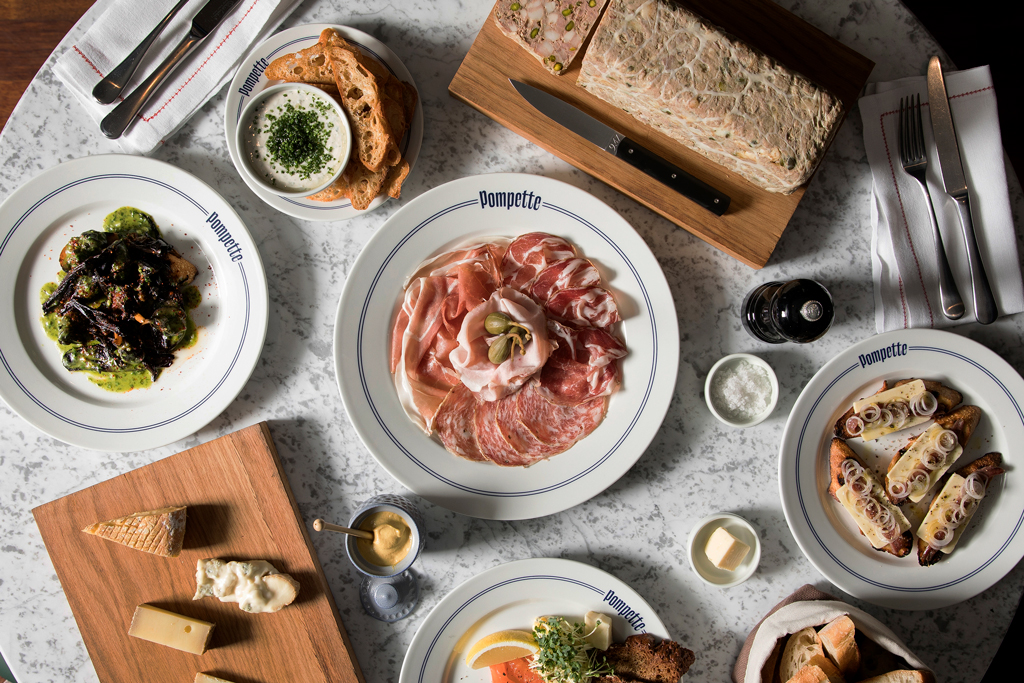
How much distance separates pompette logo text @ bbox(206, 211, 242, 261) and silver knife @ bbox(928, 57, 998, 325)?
1961 mm

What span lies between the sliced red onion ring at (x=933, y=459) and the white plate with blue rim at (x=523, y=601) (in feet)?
2.79

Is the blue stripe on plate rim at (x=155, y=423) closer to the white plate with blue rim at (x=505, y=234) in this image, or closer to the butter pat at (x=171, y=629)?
the white plate with blue rim at (x=505, y=234)

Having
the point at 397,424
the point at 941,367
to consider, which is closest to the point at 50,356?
the point at 397,424

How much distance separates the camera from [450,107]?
1.60 metres

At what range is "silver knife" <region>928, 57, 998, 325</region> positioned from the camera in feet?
4.91

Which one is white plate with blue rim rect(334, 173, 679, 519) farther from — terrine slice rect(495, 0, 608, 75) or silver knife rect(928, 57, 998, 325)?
silver knife rect(928, 57, 998, 325)

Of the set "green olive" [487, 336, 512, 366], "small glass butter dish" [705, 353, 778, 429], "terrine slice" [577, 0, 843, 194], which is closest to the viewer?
"terrine slice" [577, 0, 843, 194]

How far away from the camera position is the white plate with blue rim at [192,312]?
1.54 m

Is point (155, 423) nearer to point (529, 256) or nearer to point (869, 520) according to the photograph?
point (529, 256)

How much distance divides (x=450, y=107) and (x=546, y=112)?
297 mm

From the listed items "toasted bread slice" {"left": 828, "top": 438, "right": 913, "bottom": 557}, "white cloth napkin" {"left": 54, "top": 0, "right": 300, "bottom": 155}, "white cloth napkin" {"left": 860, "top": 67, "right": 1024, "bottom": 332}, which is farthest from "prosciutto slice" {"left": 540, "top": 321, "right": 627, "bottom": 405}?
"white cloth napkin" {"left": 54, "top": 0, "right": 300, "bottom": 155}

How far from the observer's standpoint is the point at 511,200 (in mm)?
1510

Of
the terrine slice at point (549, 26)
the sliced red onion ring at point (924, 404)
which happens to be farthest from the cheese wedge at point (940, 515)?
the terrine slice at point (549, 26)

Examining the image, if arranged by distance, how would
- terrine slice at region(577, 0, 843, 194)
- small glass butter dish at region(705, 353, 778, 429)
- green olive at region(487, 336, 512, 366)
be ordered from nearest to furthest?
terrine slice at region(577, 0, 843, 194) < green olive at region(487, 336, 512, 366) < small glass butter dish at region(705, 353, 778, 429)
